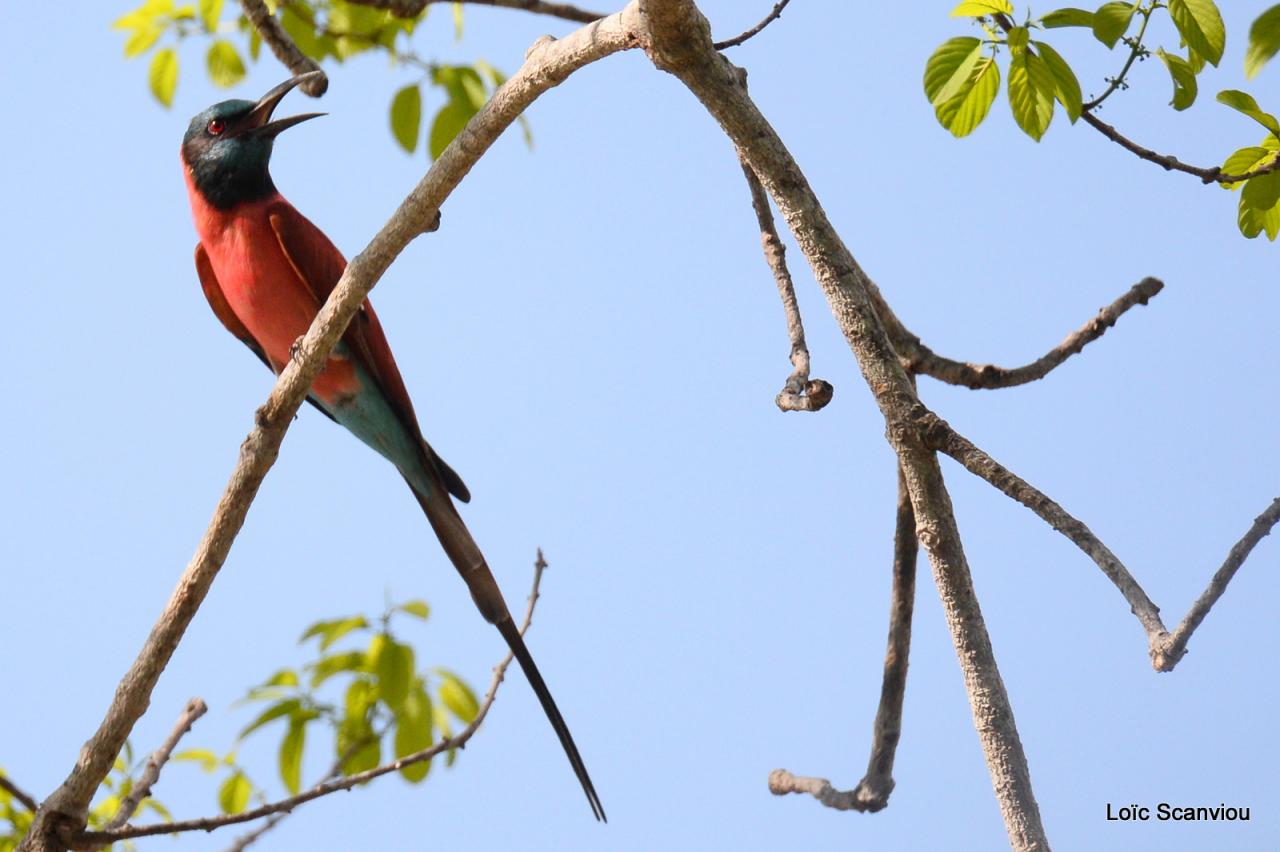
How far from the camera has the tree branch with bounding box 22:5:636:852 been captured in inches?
85.0

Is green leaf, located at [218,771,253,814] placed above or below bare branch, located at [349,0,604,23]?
below

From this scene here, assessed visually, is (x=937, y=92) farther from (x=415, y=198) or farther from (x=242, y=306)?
(x=242, y=306)

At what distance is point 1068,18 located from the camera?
196cm

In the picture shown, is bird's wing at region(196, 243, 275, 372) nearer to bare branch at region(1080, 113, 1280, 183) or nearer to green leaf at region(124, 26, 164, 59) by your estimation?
green leaf at region(124, 26, 164, 59)

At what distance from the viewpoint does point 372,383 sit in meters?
3.66

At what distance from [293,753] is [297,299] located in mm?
1530

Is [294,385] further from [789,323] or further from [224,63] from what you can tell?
[224,63]

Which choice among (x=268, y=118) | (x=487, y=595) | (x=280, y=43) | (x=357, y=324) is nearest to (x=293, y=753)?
(x=487, y=595)

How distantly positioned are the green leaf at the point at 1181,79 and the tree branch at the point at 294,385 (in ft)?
3.03

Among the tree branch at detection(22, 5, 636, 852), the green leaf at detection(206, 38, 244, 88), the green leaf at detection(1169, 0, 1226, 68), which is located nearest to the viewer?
the green leaf at detection(1169, 0, 1226, 68)

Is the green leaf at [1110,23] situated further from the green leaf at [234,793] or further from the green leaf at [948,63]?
the green leaf at [234,793]

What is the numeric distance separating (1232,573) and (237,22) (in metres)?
3.02

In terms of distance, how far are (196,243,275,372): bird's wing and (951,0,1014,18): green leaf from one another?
8.98ft

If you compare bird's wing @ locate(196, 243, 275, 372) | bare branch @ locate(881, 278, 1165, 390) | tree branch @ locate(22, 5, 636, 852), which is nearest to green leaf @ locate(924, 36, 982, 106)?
tree branch @ locate(22, 5, 636, 852)
